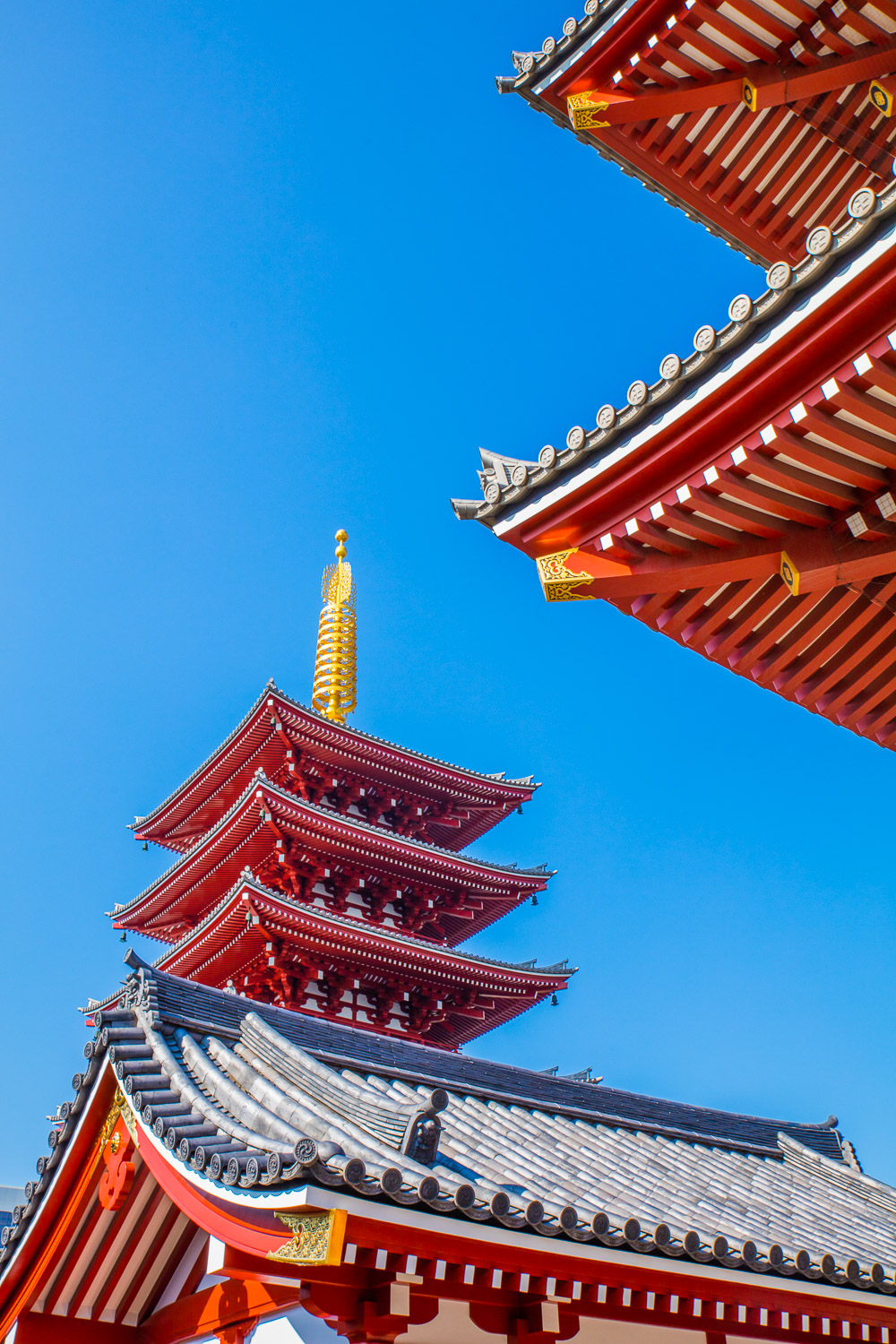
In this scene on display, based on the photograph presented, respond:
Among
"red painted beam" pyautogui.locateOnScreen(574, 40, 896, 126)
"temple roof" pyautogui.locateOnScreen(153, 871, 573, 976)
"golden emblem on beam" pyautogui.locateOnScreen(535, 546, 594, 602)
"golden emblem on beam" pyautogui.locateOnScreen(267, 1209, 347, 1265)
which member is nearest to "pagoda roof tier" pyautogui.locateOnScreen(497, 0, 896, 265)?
"red painted beam" pyautogui.locateOnScreen(574, 40, 896, 126)

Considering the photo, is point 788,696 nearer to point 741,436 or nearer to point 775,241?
point 741,436

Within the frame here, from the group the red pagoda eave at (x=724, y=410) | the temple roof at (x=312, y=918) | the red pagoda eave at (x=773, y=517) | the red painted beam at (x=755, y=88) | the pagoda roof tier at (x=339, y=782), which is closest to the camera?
the red pagoda eave at (x=724, y=410)

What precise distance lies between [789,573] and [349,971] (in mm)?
14233

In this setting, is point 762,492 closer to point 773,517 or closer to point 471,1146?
point 773,517

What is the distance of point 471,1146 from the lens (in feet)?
21.5

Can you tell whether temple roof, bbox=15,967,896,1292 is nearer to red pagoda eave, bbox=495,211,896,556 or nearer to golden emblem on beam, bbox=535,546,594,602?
golden emblem on beam, bbox=535,546,594,602

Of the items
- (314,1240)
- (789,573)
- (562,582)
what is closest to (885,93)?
(789,573)

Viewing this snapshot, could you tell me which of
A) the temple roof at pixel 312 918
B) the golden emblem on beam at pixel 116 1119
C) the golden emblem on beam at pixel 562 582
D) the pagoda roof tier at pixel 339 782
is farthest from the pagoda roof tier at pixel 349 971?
the golden emblem on beam at pixel 562 582

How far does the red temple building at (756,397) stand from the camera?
4.61 m

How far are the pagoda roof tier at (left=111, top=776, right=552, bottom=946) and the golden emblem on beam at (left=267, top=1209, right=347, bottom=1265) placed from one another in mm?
13427

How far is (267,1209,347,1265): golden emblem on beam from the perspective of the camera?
4129 millimetres

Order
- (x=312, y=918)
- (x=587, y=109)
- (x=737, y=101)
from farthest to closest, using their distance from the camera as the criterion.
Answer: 1. (x=312, y=918)
2. (x=587, y=109)
3. (x=737, y=101)

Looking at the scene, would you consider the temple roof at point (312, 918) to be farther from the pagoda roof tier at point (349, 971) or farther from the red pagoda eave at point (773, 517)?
the red pagoda eave at point (773, 517)

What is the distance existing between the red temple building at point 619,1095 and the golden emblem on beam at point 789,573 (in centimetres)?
2
